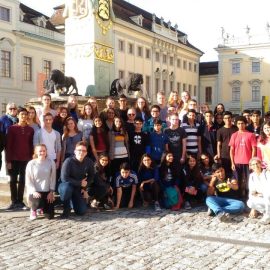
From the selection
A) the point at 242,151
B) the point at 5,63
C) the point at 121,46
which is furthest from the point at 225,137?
the point at 121,46

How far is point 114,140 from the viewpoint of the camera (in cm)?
791

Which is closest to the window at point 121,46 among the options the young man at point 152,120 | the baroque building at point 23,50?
the baroque building at point 23,50

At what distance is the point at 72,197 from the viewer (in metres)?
7.25

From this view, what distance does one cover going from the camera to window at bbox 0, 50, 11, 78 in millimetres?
34797

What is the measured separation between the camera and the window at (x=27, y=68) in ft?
120

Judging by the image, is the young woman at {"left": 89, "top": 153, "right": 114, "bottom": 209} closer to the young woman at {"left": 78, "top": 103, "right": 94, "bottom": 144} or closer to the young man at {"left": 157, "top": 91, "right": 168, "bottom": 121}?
the young woman at {"left": 78, "top": 103, "right": 94, "bottom": 144}

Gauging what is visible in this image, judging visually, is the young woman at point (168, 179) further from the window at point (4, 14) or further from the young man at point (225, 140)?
the window at point (4, 14)

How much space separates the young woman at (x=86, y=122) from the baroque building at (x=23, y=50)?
26.8 metres

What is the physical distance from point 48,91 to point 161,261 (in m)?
6.84

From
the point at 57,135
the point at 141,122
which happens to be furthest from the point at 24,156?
the point at 141,122

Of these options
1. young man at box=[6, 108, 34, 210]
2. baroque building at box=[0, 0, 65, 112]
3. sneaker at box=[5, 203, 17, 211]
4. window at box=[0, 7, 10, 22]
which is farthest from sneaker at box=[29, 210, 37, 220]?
window at box=[0, 7, 10, 22]

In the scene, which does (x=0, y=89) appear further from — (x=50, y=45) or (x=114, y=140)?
(x=114, y=140)

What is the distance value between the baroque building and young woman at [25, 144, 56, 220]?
90.8ft

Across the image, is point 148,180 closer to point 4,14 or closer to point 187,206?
point 187,206
